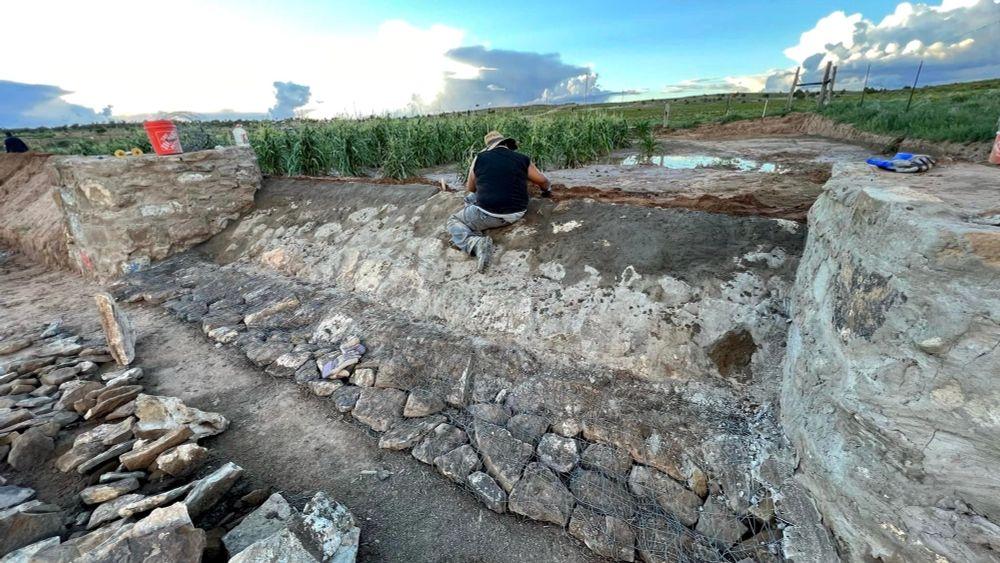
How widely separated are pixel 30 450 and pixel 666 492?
13.4 feet

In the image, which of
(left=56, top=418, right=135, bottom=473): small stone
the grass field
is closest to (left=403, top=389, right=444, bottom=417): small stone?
(left=56, top=418, right=135, bottom=473): small stone

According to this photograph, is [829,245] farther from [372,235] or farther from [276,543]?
[372,235]

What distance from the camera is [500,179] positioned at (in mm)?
4129

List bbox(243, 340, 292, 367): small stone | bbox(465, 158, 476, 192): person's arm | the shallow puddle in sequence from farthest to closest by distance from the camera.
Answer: the shallow puddle, bbox(465, 158, 476, 192): person's arm, bbox(243, 340, 292, 367): small stone

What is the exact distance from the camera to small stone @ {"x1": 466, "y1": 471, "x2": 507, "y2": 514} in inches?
96.7

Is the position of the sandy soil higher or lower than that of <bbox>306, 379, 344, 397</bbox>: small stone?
lower

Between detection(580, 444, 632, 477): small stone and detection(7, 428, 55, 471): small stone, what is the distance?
358 cm

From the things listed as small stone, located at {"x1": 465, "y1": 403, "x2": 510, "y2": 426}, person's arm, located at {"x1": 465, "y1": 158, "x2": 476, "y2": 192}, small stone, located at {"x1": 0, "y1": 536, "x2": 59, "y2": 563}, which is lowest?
small stone, located at {"x1": 465, "y1": 403, "x2": 510, "y2": 426}

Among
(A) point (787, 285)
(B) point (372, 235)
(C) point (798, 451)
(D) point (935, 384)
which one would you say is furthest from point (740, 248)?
(B) point (372, 235)

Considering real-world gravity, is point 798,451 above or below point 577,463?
above

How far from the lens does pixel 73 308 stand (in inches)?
216

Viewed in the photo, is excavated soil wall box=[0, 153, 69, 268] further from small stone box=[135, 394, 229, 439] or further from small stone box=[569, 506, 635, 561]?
small stone box=[569, 506, 635, 561]

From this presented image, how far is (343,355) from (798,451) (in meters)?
3.29

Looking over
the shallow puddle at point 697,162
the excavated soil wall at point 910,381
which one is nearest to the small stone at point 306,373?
the excavated soil wall at point 910,381
